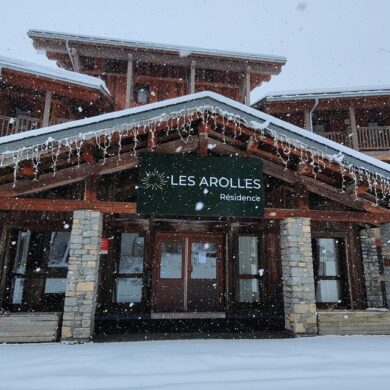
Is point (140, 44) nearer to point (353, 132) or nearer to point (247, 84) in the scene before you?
point (247, 84)

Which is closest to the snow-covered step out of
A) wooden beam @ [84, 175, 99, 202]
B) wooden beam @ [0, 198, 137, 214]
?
wooden beam @ [0, 198, 137, 214]

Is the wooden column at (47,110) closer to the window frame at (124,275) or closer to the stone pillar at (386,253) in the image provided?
the window frame at (124,275)

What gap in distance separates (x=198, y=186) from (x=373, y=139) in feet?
29.2

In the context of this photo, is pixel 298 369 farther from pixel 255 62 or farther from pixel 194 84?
pixel 255 62

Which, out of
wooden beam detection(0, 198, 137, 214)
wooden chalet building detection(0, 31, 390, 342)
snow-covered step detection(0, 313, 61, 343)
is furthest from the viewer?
wooden beam detection(0, 198, 137, 214)

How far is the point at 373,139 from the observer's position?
1207 cm

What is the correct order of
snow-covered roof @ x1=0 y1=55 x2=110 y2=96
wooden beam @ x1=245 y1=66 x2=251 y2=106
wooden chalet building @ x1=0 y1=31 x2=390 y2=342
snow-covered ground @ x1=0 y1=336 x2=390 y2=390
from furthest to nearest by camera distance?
1. wooden beam @ x1=245 y1=66 x2=251 y2=106
2. snow-covered roof @ x1=0 y1=55 x2=110 y2=96
3. wooden chalet building @ x1=0 y1=31 x2=390 y2=342
4. snow-covered ground @ x1=0 y1=336 x2=390 y2=390

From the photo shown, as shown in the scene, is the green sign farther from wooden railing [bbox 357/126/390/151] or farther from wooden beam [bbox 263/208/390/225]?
wooden railing [bbox 357/126/390/151]

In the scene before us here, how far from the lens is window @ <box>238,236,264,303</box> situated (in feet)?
31.1

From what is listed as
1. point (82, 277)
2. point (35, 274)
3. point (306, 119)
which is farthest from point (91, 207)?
point (306, 119)

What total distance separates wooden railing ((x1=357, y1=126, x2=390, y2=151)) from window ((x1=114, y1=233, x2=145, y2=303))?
912cm

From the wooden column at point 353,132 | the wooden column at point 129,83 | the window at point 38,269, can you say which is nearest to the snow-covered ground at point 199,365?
the window at point 38,269

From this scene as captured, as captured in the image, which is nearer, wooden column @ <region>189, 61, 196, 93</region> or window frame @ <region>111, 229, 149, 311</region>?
window frame @ <region>111, 229, 149, 311</region>

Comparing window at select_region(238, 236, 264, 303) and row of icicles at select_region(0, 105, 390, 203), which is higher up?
row of icicles at select_region(0, 105, 390, 203)
